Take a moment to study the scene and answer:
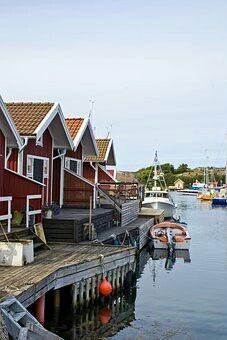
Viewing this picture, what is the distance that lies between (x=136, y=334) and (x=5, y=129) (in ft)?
25.6

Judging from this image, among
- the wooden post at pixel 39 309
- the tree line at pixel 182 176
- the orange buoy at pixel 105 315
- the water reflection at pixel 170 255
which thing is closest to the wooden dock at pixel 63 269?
the wooden post at pixel 39 309

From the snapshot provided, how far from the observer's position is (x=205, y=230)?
44781 millimetres

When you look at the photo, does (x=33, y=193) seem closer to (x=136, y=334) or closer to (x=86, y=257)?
(x=86, y=257)

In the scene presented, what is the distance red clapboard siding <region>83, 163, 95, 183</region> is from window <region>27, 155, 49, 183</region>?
416 inches

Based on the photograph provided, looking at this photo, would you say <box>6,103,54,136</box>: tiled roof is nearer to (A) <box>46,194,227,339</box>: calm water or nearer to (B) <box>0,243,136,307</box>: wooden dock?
(B) <box>0,243,136,307</box>: wooden dock

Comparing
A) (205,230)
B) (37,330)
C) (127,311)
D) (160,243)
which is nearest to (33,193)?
(127,311)

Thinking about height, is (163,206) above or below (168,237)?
above

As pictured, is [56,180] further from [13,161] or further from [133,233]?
[13,161]

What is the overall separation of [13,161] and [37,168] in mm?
2308

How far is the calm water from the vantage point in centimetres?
1457

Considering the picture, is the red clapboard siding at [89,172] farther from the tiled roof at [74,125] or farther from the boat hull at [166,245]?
the boat hull at [166,245]

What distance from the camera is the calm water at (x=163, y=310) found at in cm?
1457

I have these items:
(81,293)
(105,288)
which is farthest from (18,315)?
(105,288)

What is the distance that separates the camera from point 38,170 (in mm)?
22641
